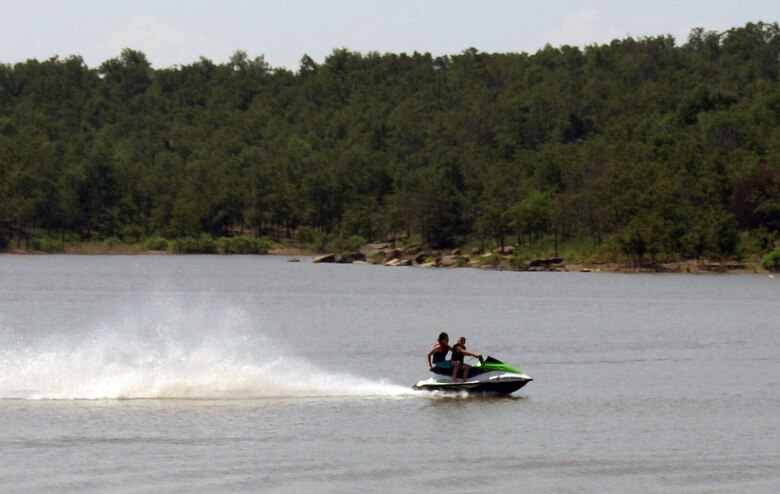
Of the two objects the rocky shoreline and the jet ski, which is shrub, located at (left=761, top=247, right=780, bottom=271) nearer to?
the rocky shoreline

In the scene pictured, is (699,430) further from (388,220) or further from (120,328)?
(388,220)

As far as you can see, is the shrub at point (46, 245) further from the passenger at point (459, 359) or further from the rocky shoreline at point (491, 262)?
the passenger at point (459, 359)

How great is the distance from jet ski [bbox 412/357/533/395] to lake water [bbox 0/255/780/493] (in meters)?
0.32

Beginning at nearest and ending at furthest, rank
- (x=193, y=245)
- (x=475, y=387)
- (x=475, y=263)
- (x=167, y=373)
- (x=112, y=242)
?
1. (x=475, y=387)
2. (x=167, y=373)
3. (x=475, y=263)
4. (x=193, y=245)
5. (x=112, y=242)

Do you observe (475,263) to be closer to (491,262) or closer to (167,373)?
(491,262)

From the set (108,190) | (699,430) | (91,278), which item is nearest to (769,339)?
(699,430)

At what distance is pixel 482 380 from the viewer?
34969 millimetres

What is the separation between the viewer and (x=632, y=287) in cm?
9819

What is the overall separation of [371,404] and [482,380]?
9.84 ft

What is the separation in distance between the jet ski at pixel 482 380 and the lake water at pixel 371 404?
0.32m

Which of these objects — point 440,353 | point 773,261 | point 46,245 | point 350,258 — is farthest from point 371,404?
point 46,245

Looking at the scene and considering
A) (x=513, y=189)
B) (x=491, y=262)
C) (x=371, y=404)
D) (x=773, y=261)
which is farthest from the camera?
(x=513, y=189)

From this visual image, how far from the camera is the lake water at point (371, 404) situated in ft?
84.5

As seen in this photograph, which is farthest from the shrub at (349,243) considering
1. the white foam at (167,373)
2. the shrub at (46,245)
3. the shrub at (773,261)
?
the white foam at (167,373)
